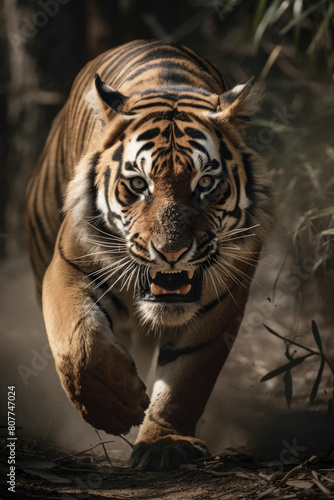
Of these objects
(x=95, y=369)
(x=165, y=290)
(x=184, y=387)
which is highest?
(x=165, y=290)

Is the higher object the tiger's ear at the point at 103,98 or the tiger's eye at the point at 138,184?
the tiger's ear at the point at 103,98

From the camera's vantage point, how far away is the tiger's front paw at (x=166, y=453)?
257 cm

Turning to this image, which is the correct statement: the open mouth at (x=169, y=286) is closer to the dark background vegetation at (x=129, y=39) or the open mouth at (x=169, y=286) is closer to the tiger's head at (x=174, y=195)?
the tiger's head at (x=174, y=195)

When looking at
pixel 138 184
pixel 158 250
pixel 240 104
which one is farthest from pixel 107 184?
pixel 240 104

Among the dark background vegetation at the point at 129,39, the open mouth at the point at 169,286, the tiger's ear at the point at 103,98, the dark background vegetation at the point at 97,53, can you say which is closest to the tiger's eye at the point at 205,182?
the open mouth at the point at 169,286

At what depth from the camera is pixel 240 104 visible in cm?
273

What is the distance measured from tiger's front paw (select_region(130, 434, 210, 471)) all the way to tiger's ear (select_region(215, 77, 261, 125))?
1.14m

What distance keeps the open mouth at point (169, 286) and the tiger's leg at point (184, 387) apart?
0.28 meters

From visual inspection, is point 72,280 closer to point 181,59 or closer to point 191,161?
point 191,161

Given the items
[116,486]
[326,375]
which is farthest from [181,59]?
[326,375]

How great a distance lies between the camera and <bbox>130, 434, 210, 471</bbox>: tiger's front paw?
2.57m

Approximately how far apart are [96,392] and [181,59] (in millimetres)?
1461

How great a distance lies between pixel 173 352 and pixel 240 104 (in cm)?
93

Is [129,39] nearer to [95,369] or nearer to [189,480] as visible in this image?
[95,369]
